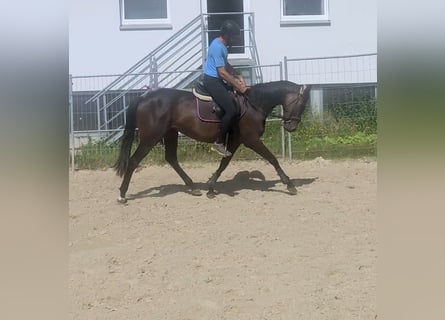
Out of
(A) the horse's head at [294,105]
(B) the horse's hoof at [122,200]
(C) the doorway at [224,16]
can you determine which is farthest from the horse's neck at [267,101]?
(C) the doorway at [224,16]

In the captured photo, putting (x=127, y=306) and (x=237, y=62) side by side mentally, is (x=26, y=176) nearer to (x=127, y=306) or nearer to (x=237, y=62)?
(x=127, y=306)

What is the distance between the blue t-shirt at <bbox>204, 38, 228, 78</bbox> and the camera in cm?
820

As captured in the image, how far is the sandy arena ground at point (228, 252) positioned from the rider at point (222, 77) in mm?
1209

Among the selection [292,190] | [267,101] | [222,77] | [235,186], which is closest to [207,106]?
[222,77]

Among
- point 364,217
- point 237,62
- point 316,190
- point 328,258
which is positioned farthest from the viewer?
point 237,62

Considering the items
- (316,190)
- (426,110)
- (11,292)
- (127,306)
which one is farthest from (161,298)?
(316,190)

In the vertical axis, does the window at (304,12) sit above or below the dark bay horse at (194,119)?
above

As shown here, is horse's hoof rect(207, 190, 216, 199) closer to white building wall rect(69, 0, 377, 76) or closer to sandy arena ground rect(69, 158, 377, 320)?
sandy arena ground rect(69, 158, 377, 320)

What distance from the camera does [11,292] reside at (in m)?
2.77

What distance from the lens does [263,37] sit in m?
13.7

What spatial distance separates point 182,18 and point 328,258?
31.1 ft

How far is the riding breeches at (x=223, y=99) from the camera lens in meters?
8.21

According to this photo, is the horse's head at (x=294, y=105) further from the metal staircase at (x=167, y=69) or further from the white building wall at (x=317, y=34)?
the white building wall at (x=317, y=34)

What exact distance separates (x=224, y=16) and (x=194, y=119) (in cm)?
657
